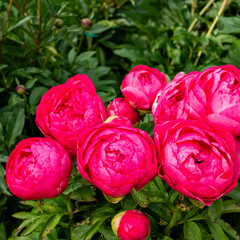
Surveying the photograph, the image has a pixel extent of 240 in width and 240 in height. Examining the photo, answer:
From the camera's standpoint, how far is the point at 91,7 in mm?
1495

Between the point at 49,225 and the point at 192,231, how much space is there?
1.07 ft

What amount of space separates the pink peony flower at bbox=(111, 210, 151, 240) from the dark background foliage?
29 millimetres

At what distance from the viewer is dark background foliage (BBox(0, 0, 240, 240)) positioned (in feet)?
2.31

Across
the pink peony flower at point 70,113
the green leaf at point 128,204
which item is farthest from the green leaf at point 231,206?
the pink peony flower at point 70,113

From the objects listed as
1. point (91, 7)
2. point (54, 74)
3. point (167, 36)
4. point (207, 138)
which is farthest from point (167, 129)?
point (167, 36)

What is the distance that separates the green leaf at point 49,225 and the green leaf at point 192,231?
29cm

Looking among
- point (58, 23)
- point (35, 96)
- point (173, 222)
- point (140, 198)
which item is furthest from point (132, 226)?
point (58, 23)

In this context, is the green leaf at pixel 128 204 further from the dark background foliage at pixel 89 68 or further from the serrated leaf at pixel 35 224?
the serrated leaf at pixel 35 224

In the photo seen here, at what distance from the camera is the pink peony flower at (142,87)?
0.67 metres

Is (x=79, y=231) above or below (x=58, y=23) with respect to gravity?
below

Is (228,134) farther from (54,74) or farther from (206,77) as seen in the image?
(54,74)

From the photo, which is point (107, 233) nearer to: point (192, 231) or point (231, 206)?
point (192, 231)

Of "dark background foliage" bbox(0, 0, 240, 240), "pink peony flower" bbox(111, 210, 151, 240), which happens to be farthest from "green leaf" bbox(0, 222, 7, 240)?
"pink peony flower" bbox(111, 210, 151, 240)

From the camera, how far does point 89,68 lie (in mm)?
1408
